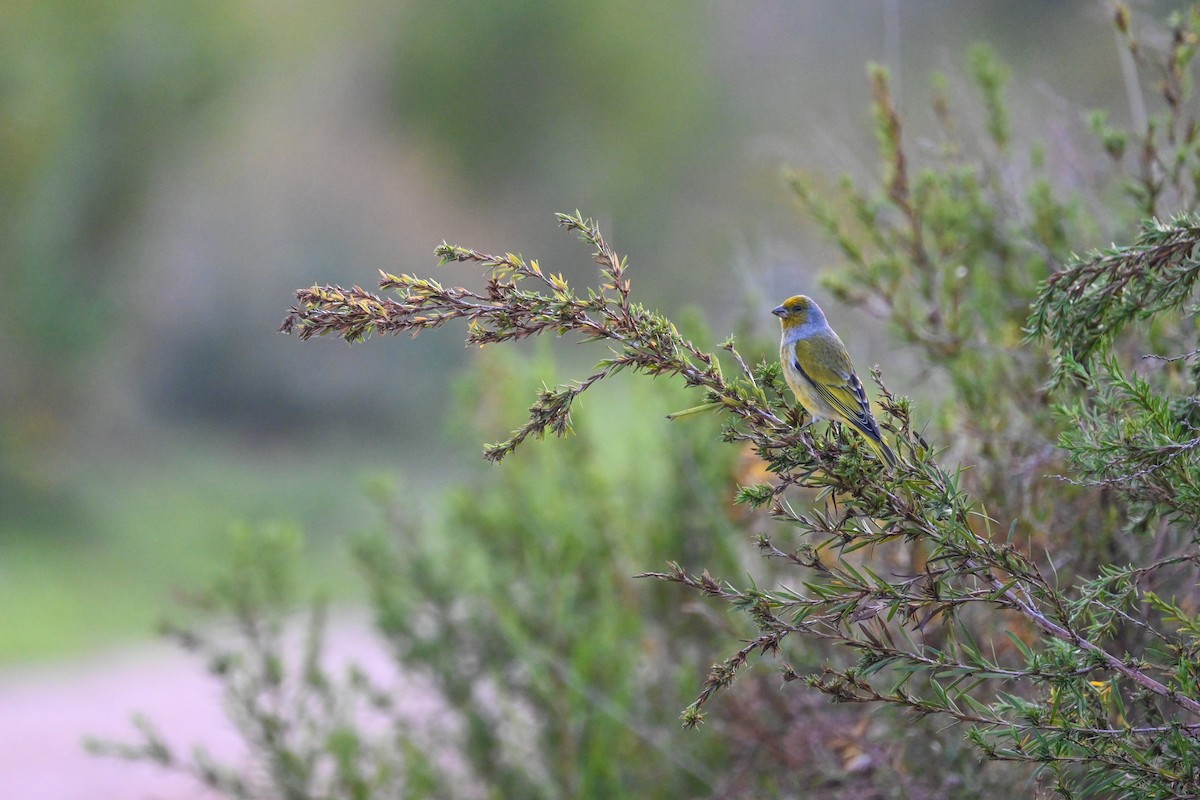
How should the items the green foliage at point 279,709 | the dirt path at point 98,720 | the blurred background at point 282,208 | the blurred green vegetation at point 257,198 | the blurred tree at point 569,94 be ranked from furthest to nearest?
A: the blurred tree at point 569,94 → the blurred green vegetation at point 257,198 → the blurred background at point 282,208 → the dirt path at point 98,720 → the green foliage at point 279,709

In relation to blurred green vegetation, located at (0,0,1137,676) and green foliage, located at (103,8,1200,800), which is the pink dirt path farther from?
green foliage, located at (103,8,1200,800)

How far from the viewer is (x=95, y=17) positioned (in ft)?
38.4

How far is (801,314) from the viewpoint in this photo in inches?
110

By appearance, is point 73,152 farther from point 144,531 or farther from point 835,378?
point 835,378

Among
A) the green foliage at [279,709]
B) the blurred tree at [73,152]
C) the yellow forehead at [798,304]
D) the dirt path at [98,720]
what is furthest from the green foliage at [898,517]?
the blurred tree at [73,152]

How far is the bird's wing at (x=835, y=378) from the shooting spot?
2551 mm

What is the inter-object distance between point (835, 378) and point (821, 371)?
39mm

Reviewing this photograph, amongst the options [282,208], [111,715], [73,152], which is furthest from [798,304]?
[282,208]

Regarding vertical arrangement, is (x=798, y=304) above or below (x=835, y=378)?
above

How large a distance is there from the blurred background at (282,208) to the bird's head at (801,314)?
575 cm

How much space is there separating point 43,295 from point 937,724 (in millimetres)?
10916

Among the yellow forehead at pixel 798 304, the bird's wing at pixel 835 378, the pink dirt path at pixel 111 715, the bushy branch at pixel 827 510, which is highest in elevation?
the pink dirt path at pixel 111 715

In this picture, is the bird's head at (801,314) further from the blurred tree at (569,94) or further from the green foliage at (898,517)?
the blurred tree at (569,94)

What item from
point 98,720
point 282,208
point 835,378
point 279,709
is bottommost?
point 835,378
